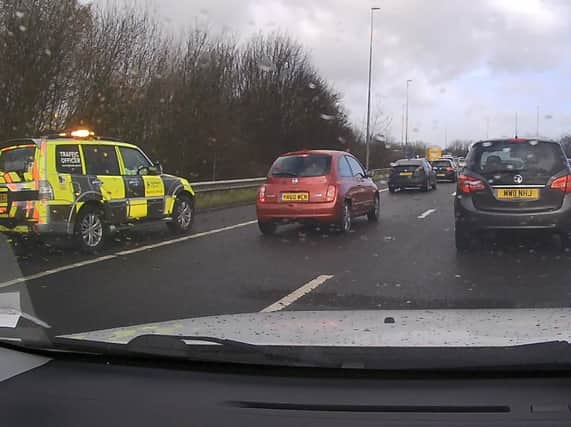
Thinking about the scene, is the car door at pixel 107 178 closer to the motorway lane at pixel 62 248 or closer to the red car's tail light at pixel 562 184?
the motorway lane at pixel 62 248

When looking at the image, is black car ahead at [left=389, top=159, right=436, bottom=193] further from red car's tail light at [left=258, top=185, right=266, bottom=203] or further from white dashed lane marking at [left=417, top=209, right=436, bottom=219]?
red car's tail light at [left=258, top=185, right=266, bottom=203]

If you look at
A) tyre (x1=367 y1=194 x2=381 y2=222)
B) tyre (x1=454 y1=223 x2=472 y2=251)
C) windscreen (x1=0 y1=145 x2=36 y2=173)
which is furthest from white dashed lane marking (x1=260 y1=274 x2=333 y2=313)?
tyre (x1=367 y1=194 x2=381 y2=222)

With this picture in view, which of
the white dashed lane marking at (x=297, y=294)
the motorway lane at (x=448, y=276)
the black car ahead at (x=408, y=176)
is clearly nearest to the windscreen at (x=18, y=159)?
the white dashed lane marking at (x=297, y=294)

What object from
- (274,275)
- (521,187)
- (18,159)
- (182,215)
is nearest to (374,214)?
(182,215)

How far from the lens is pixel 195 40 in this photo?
27641 millimetres

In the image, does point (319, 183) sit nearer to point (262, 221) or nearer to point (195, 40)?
point (262, 221)

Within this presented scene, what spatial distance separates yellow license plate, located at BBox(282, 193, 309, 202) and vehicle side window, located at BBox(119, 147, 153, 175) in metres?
2.42

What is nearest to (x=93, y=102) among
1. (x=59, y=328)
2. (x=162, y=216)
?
(x=162, y=216)

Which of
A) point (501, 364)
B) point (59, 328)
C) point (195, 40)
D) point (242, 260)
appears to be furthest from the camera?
point (195, 40)

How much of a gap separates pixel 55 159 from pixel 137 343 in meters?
6.94

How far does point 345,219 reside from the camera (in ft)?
38.7

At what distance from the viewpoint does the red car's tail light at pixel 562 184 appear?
8.67 metres

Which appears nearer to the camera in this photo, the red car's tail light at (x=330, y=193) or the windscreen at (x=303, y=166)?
the red car's tail light at (x=330, y=193)

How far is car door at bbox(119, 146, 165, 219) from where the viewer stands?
10.6 m
